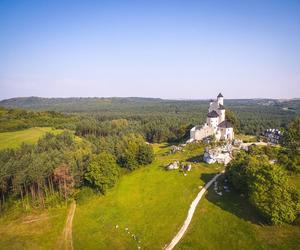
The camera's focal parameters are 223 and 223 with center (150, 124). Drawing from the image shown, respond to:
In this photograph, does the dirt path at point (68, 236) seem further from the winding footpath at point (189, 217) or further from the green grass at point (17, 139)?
the green grass at point (17, 139)

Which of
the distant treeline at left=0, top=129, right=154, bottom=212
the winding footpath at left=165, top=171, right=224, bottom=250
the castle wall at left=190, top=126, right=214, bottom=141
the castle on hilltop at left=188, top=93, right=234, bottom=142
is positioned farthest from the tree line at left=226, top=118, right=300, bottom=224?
the castle wall at left=190, top=126, right=214, bottom=141

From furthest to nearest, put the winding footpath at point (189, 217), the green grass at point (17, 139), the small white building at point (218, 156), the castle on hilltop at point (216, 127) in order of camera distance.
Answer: the green grass at point (17, 139)
the castle on hilltop at point (216, 127)
the small white building at point (218, 156)
the winding footpath at point (189, 217)

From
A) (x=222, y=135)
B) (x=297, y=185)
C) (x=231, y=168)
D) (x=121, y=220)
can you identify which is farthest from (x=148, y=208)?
(x=222, y=135)

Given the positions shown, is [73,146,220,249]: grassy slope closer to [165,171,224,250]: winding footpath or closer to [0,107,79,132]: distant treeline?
[165,171,224,250]: winding footpath

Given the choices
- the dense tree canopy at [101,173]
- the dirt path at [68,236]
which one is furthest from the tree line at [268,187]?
the dirt path at [68,236]

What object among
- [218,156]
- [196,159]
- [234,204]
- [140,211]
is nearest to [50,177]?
[140,211]

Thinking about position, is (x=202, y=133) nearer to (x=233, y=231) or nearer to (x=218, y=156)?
(x=218, y=156)

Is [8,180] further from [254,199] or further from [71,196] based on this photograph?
[254,199]
